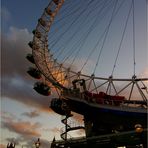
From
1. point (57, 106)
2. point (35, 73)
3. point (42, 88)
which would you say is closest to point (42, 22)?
point (35, 73)

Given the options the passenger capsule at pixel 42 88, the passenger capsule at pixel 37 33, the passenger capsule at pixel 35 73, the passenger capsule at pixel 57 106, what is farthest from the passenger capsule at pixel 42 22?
the passenger capsule at pixel 57 106

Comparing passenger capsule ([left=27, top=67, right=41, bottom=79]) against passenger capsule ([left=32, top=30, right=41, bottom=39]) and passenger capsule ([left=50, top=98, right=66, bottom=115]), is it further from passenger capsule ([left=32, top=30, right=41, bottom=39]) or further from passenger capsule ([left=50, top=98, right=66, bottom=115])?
passenger capsule ([left=32, top=30, right=41, bottom=39])

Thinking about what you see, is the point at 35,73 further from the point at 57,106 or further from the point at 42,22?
the point at 42,22

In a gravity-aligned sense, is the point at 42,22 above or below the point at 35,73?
above

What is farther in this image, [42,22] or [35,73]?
[42,22]

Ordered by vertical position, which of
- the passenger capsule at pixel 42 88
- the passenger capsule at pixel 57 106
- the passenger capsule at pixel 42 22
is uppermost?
the passenger capsule at pixel 42 22

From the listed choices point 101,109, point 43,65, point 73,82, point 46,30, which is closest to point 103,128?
point 101,109

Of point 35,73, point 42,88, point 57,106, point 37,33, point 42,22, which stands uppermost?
point 42,22

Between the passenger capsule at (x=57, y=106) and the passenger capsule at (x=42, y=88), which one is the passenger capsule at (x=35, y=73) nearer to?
the passenger capsule at (x=42, y=88)

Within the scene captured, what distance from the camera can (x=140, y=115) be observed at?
2421 inches

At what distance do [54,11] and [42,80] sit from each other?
17701mm

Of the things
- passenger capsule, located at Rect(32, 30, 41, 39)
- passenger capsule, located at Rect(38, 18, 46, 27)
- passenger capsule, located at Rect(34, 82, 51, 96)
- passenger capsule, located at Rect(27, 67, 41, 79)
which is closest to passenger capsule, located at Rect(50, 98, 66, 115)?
passenger capsule, located at Rect(34, 82, 51, 96)

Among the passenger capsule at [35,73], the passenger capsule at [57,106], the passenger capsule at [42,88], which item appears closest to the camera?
the passenger capsule at [42,88]

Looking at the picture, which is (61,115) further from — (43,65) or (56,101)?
(43,65)
